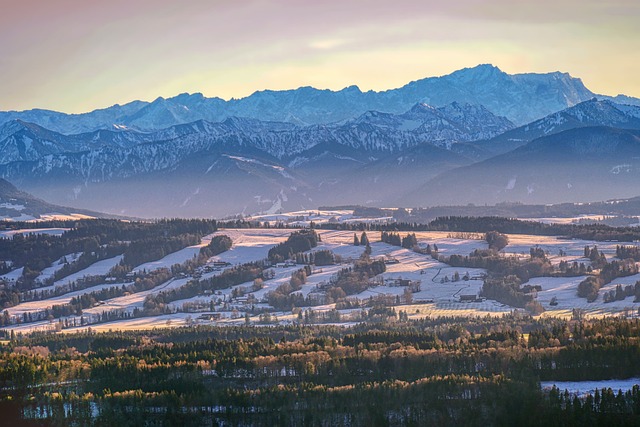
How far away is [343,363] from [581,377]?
34.5 metres

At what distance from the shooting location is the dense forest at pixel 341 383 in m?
145

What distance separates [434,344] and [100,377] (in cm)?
5167

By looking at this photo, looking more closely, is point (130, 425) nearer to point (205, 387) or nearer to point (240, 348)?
point (205, 387)

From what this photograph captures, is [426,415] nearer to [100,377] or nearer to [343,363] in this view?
[343,363]

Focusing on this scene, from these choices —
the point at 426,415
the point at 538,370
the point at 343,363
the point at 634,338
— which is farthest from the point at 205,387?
the point at 634,338

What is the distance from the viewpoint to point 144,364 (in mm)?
176125

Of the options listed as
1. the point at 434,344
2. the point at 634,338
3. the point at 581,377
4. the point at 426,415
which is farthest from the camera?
the point at 434,344

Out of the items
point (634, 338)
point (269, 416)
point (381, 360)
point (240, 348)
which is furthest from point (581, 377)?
point (240, 348)

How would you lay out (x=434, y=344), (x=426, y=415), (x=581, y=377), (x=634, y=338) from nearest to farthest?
(x=426, y=415), (x=581, y=377), (x=634, y=338), (x=434, y=344)

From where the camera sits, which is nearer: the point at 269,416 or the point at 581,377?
the point at 269,416

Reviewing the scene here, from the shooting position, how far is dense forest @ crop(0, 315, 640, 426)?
5694 inches

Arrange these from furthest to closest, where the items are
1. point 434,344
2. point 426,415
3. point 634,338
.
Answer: point 434,344
point 634,338
point 426,415

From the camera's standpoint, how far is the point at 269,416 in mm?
147250

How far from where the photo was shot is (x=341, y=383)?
540ft
